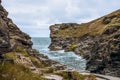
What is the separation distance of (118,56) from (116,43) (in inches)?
309

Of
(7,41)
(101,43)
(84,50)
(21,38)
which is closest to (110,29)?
(101,43)

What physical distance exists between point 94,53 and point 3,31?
3903 inches

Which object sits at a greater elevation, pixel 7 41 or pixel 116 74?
pixel 116 74

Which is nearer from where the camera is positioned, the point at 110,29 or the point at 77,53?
the point at 110,29

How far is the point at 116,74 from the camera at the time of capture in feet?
333

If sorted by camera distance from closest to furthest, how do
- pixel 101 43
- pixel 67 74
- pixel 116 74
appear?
pixel 67 74 < pixel 116 74 < pixel 101 43

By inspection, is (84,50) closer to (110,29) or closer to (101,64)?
(110,29)

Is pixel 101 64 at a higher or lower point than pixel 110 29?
lower

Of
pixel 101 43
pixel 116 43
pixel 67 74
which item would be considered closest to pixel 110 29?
pixel 101 43

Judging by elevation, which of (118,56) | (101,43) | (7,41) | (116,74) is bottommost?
(7,41)

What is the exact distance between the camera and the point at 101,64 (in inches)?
4434

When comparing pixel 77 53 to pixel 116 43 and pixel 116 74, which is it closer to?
pixel 116 43

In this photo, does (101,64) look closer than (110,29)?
Yes

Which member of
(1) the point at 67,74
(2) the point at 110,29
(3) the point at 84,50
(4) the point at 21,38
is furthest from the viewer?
(3) the point at 84,50
